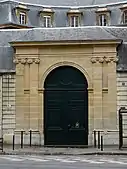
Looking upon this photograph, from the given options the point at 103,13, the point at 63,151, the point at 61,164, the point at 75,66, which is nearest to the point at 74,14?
the point at 103,13

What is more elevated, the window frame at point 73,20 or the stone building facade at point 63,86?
the window frame at point 73,20

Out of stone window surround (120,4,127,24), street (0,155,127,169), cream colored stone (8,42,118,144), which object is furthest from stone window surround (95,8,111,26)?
street (0,155,127,169)

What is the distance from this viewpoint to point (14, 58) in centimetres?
2392

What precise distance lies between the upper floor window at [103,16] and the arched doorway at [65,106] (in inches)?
1220

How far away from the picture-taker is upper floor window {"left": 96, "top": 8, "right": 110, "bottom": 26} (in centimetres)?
5362

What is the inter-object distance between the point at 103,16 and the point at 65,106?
31730mm

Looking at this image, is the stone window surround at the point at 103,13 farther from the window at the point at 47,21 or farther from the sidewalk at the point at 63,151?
the sidewalk at the point at 63,151

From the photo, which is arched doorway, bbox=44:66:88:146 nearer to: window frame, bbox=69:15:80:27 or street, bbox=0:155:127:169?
street, bbox=0:155:127:169

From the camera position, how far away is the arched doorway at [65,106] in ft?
77.5

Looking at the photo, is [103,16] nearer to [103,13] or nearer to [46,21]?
[103,13]

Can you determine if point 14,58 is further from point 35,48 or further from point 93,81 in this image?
point 93,81

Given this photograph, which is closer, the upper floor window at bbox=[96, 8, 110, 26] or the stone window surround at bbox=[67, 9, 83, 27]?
the upper floor window at bbox=[96, 8, 110, 26]

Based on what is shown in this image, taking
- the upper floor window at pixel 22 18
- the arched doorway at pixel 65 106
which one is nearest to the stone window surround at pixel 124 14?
the upper floor window at pixel 22 18

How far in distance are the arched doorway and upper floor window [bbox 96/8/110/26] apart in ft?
102
